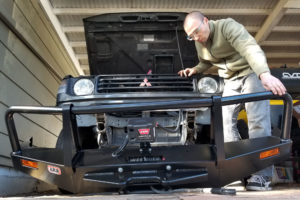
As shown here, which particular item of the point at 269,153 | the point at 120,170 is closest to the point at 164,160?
the point at 120,170

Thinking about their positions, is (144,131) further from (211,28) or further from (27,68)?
(27,68)

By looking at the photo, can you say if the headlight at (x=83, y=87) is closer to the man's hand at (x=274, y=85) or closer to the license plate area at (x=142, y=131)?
the license plate area at (x=142, y=131)

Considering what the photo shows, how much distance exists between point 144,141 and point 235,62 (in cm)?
125

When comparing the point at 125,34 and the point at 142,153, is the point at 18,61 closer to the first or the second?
the point at 125,34

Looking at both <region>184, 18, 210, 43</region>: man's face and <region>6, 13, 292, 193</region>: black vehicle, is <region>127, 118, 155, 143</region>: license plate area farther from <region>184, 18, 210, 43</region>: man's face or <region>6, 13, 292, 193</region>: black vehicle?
<region>184, 18, 210, 43</region>: man's face

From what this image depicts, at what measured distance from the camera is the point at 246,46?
8.49ft

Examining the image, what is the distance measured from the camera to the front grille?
3.09 metres

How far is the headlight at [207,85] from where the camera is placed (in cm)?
316

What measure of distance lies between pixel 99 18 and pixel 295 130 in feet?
9.19

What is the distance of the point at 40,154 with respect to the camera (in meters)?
2.56

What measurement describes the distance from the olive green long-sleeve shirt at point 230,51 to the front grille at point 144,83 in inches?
10.5

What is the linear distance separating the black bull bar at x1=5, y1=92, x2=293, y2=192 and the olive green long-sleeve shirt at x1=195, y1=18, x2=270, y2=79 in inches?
18.5

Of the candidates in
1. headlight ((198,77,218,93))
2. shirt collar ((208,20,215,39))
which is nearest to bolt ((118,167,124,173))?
headlight ((198,77,218,93))

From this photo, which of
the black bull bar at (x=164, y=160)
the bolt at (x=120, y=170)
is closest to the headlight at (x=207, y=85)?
the black bull bar at (x=164, y=160)
